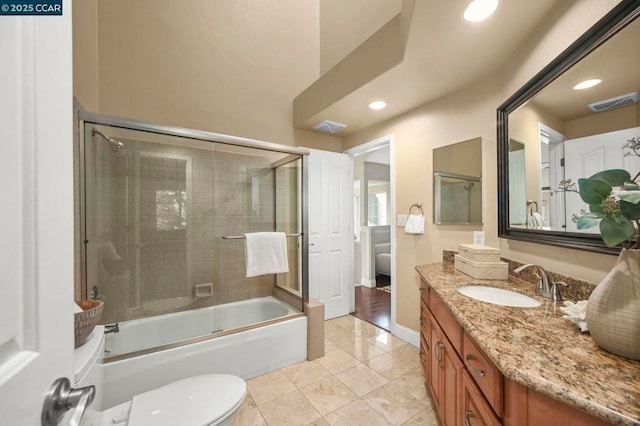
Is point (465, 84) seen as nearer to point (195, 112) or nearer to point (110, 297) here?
point (195, 112)

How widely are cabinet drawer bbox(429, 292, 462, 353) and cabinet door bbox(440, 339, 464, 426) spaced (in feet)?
0.17

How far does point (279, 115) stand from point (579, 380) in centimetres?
304

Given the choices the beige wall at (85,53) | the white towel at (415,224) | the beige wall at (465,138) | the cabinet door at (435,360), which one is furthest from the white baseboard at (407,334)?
the beige wall at (85,53)

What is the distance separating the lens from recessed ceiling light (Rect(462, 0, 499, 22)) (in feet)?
4.17

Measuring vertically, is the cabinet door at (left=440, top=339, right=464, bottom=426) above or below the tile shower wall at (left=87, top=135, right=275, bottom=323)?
below

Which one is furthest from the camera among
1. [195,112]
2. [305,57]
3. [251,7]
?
[305,57]

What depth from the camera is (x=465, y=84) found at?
205 cm

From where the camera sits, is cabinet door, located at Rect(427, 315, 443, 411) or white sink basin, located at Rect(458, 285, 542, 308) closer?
white sink basin, located at Rect(458, 285, 542, 308)

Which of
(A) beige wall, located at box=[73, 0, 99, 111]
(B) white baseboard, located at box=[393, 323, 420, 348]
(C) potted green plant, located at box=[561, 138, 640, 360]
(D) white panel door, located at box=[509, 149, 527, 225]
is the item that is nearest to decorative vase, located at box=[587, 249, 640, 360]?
(C) potted green plant, located at box=[561, 138, 640, 360]

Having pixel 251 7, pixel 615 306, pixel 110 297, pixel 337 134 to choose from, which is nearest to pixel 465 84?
pixel 337 134

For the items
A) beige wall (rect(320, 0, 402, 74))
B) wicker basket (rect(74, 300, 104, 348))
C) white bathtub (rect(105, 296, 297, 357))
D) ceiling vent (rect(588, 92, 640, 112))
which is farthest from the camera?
beige wall (rect(320, 0, 402, 74))

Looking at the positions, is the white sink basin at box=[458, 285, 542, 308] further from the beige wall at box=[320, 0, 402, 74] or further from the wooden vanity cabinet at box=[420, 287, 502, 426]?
the beige wall at box=[320, 0, 402, 74]

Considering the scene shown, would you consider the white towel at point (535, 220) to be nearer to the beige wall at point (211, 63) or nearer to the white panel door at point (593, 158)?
the white panel door at point (593, 158)

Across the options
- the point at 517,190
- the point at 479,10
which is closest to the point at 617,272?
the point at 517,190
